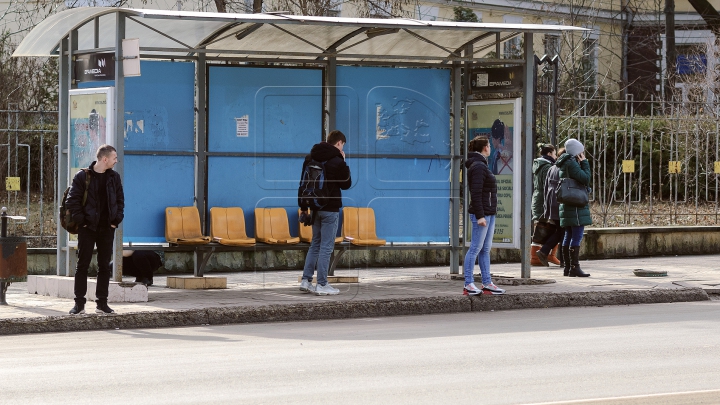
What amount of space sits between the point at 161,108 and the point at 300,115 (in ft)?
5.63

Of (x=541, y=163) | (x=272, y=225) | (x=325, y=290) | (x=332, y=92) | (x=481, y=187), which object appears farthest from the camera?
(x=541, y=163)

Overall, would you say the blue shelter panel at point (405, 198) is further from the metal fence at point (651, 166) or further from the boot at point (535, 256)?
the metal fence at point (651, 166)

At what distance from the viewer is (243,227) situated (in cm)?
1448

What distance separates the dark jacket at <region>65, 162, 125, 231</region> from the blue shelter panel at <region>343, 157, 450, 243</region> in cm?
418

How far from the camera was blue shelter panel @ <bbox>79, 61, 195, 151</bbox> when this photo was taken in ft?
46.6

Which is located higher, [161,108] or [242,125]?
[161,108]

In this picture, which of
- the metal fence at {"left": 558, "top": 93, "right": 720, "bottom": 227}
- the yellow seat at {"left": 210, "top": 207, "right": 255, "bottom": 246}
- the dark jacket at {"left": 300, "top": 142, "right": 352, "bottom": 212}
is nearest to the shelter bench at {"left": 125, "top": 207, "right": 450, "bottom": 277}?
the yellow seat at {"left": 210, "top": 207, "right": 255, "bottom": 246}

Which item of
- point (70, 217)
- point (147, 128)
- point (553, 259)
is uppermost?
point (147, 128)

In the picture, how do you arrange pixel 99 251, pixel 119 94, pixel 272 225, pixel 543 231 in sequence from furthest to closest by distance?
pixel 543 231 → pixel 272 225 → pixel 119 94 → pixel 99 251

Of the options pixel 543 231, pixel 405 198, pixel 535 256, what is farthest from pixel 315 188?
pixel 535 256

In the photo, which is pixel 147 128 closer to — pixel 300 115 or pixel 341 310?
pixel 300 115

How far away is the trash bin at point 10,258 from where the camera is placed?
11.9m

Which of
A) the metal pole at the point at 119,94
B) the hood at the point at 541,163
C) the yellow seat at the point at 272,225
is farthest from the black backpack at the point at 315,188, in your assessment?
the hood at the point at 541,163

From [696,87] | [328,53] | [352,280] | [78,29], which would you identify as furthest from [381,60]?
[696,87]
